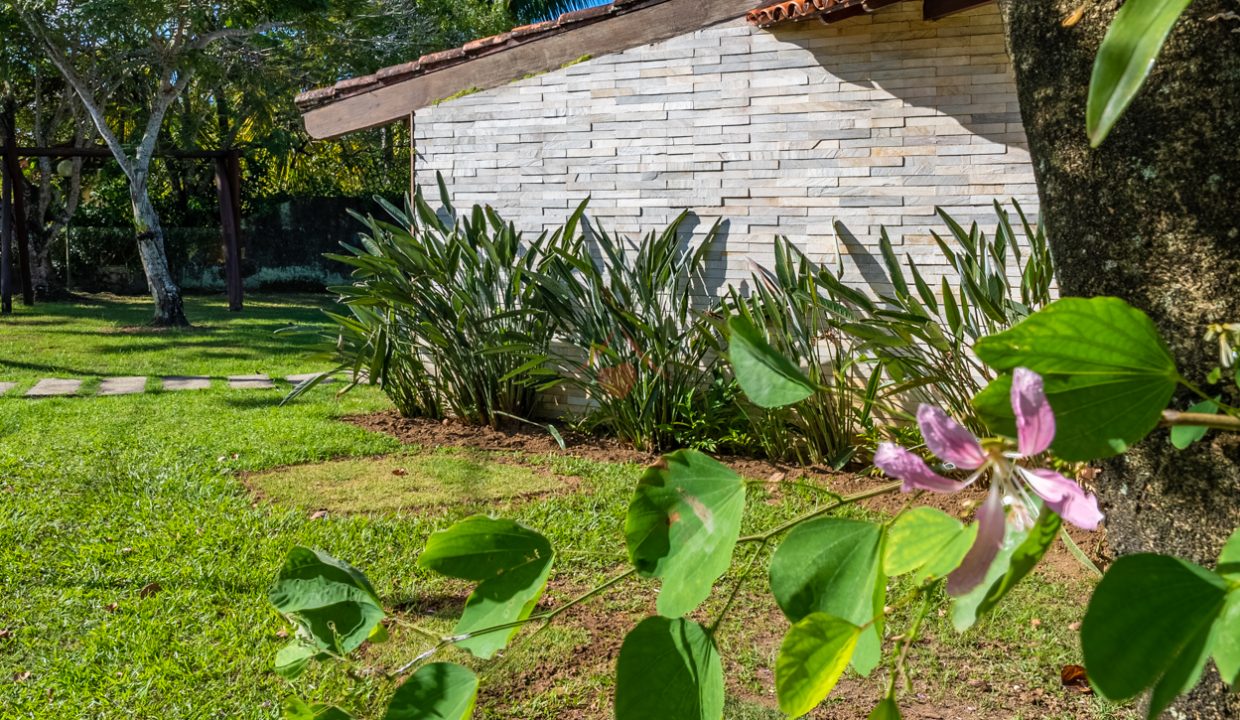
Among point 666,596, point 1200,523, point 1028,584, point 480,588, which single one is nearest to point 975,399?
point 666,596

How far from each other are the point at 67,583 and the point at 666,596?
4.45 m

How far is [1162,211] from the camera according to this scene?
0.81 meters

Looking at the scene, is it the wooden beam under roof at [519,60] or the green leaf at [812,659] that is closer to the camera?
the green leaf at [812,659]

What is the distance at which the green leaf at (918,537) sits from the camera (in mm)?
424

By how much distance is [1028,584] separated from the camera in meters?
4.00

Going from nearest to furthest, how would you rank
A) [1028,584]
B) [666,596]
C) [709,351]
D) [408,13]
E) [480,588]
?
1. [666,596]
2. [480,588]
3. [1028,584]
4. [709,351]
5. [408,13]

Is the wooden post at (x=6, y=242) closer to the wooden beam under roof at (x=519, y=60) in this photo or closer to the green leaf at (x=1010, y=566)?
the wooden beam under roof at (x=519, y=60)

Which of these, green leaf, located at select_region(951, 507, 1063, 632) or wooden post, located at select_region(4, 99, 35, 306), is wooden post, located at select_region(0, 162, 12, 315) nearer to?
wooden post, located at select_region(4, 99, 35, 306)

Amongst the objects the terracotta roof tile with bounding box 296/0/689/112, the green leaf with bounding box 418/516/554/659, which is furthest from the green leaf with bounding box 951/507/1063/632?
the terracotta roof tile with bounding box 296/0/689/112

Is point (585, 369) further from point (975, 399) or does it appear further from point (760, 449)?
point (975, 399)

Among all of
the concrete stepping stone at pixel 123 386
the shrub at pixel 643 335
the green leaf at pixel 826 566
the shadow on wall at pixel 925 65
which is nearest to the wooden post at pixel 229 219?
the concrete stepping stone at pixel 123 386

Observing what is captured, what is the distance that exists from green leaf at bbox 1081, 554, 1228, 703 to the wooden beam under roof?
6.83m

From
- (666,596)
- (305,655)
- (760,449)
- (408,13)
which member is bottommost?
(760,449)

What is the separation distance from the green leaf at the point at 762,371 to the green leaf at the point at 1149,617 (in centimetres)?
17
